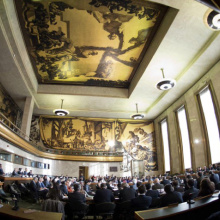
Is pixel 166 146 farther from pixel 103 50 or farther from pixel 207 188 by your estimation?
pixel 207 188

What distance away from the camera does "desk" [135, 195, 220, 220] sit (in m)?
2.19

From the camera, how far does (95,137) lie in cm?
1905

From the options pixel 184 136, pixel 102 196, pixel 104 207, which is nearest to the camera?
pixel 104 207

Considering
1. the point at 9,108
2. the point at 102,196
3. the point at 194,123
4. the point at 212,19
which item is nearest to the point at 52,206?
the point at 102,196

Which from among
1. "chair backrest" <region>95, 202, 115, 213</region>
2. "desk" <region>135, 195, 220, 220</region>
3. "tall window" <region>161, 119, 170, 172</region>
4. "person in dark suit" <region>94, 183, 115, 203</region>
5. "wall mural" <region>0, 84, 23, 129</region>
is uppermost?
"wall mural" <region>0, 84, 23, 129</region>

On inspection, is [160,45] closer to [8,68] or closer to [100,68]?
[100,68]

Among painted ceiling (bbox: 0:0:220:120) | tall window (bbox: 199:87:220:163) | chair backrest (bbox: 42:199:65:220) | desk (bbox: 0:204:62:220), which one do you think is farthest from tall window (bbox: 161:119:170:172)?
desk (bbox: 0:204:62:220)

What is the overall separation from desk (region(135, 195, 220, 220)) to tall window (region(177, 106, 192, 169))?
485 inches

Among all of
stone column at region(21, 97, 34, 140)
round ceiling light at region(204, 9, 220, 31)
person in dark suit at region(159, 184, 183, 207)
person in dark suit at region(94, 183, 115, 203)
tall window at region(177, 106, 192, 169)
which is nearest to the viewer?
person in dark suit at region(159, 184, 183, 207)

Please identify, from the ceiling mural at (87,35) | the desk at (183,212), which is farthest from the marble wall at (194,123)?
the desk at (183,212)

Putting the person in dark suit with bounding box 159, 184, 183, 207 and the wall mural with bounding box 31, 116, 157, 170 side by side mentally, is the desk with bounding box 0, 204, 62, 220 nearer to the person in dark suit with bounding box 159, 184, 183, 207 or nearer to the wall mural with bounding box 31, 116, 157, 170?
the person in dark suit with bounding box 159, 184, 183, 207

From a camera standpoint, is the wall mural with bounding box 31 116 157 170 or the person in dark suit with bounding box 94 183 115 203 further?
the wall mural with bounding box 31 116 157 170

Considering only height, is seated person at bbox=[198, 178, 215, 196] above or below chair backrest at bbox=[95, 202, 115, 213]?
above

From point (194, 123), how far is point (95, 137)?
9658 mm
